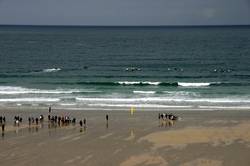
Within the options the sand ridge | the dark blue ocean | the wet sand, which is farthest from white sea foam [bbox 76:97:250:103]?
the sand ridge

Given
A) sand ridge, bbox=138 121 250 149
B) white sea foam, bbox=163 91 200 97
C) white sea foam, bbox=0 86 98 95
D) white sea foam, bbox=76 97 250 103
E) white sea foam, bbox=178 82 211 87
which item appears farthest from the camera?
white sea foam, bbox=178 82 211 87

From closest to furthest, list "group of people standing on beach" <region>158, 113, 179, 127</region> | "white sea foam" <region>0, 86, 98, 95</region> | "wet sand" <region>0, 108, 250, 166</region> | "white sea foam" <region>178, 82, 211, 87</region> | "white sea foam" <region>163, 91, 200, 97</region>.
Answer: "wet sand" <region>0, 108, 250, 166</region> < "group of people standing on beach" <region>158, 113, 179, 127</region> < "white sea foam" <region>163, 91, 200, 97</region> < "white sea foam" <region>0, 86, 98, 95</region> < "white sea foam" <region>178, 82, 211, 87</region>

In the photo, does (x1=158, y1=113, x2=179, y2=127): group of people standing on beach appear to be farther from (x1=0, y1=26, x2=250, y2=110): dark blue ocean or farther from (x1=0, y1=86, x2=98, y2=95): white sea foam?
(x1=0, y1=86, x2=98, y2=95): white sea foam

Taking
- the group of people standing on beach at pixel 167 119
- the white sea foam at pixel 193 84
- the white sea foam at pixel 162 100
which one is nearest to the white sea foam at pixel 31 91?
the white sea foam at pixel 162 100

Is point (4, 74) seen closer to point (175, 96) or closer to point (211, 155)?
point (175, 96)

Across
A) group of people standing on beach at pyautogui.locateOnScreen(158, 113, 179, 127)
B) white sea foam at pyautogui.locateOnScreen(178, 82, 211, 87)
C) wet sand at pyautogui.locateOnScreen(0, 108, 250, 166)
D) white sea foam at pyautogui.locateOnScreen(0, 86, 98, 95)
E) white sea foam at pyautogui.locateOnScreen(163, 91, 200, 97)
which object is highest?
white sea foam at pyautogui.locateOnScreen(178, 82, 211, 87)

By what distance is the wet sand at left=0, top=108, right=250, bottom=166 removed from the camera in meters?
30.6

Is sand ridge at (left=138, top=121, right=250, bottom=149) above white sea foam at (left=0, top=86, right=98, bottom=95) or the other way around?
the other way around

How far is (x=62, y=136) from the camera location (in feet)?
122

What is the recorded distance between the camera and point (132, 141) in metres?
35.6

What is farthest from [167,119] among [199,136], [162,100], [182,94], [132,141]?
[182,94]

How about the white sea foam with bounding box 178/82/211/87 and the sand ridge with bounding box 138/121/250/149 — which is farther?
the white sea foam with bounding box 178/82/211/87

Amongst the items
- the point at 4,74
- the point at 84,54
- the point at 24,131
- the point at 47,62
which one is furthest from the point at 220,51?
the point at 24,131

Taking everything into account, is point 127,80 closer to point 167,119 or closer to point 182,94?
point 182,94
